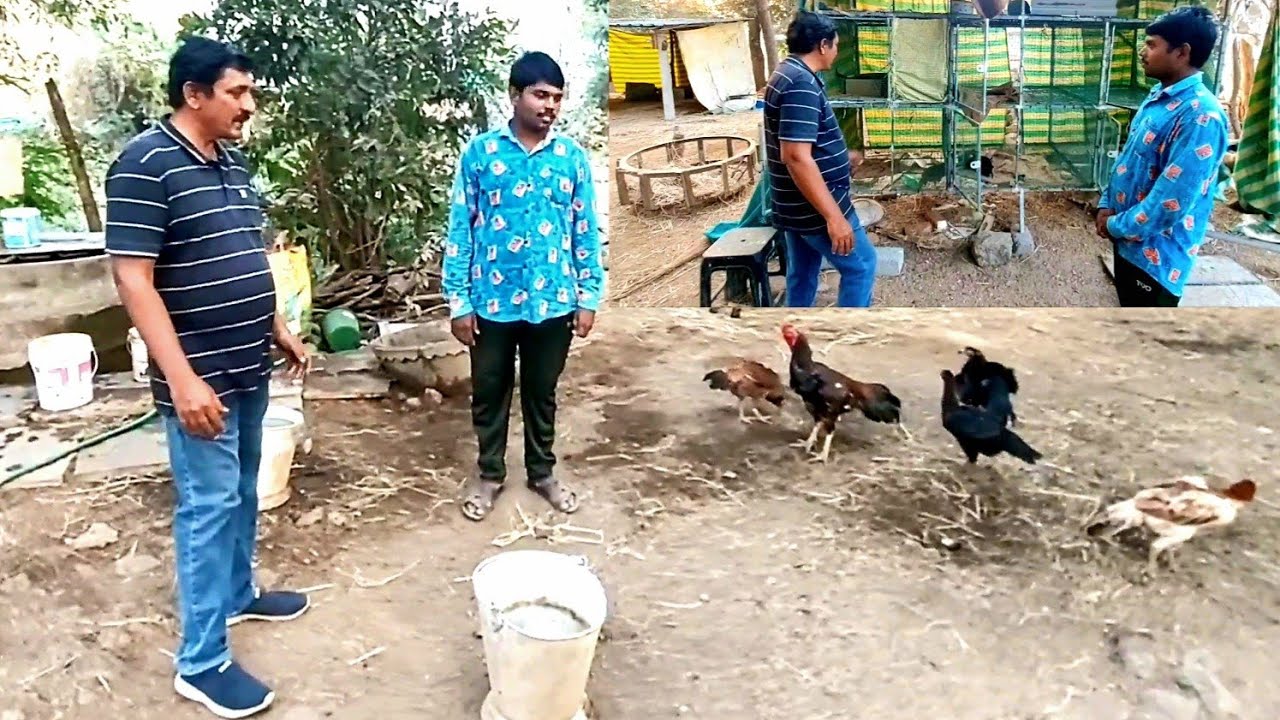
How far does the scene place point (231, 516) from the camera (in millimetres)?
2902

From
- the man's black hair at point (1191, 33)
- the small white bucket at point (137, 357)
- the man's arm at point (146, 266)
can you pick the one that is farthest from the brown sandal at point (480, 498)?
the man's black hair at point (1191, 33)

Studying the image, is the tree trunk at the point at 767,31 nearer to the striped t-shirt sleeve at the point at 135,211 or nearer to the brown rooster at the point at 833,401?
the brown rooster at the point at 833,401

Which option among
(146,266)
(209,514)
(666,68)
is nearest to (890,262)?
(666,68)

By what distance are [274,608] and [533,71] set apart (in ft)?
6.47

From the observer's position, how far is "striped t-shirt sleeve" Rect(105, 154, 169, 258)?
2.54 metres

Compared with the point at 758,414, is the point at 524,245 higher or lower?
higher

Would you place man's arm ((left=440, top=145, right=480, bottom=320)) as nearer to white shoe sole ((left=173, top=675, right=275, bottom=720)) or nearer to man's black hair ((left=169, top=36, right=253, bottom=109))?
man's black hair ((left=169, top=36, right=253, bottom=109))

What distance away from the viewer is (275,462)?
4164 mm

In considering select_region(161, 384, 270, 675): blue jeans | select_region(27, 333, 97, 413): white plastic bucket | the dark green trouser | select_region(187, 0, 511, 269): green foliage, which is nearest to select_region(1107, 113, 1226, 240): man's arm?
the dark green trouser

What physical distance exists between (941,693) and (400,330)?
359cm

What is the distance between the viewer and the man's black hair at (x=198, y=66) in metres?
2.65

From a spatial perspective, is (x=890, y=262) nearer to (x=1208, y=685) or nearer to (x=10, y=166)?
(x=1208, y=685)

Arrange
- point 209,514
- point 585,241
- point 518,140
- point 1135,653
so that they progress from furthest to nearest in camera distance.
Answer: point 585,241
point 518,140
point 1135,653
point 209,514

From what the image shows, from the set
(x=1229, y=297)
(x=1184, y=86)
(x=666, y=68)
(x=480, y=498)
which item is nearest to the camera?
(x=480, y=498)
